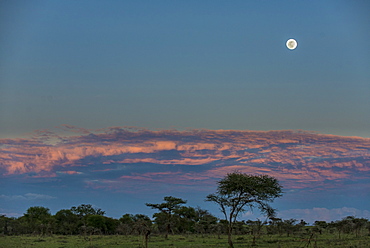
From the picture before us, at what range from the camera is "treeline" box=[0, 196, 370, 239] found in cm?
8681

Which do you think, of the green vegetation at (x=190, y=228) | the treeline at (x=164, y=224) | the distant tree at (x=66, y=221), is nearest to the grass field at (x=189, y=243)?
the green vegetation at (x=190, y=228)

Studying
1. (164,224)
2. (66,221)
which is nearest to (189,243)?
(164,224)

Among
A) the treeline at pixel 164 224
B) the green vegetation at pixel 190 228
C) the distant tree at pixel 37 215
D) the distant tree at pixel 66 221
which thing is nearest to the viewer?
the green vegetation at pixel 190 228

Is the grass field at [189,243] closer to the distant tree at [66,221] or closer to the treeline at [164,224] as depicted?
the treeline at [164,224]

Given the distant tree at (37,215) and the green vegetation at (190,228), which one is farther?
the distant tree at (37,215)

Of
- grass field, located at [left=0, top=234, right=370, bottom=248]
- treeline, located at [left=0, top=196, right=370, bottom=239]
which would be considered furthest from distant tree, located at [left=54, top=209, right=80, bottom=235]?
grass field, located at [left=0, top=234, right=370, bottom=248]

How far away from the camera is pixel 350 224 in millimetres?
81812

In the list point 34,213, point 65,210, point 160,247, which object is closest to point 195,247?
point 160,247

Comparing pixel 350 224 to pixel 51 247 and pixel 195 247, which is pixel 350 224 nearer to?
pixel 195 247

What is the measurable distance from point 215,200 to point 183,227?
67.1 m

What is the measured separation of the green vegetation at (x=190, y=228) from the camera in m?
49.9

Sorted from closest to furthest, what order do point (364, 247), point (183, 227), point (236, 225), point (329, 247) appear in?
1. point (364, 247)
2. point (329, 247)
3. point (236, 225)
4. point (183, 227)

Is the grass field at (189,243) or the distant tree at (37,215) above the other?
the distant tree at (37,215)

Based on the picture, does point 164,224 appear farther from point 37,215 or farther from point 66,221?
point 37,215
